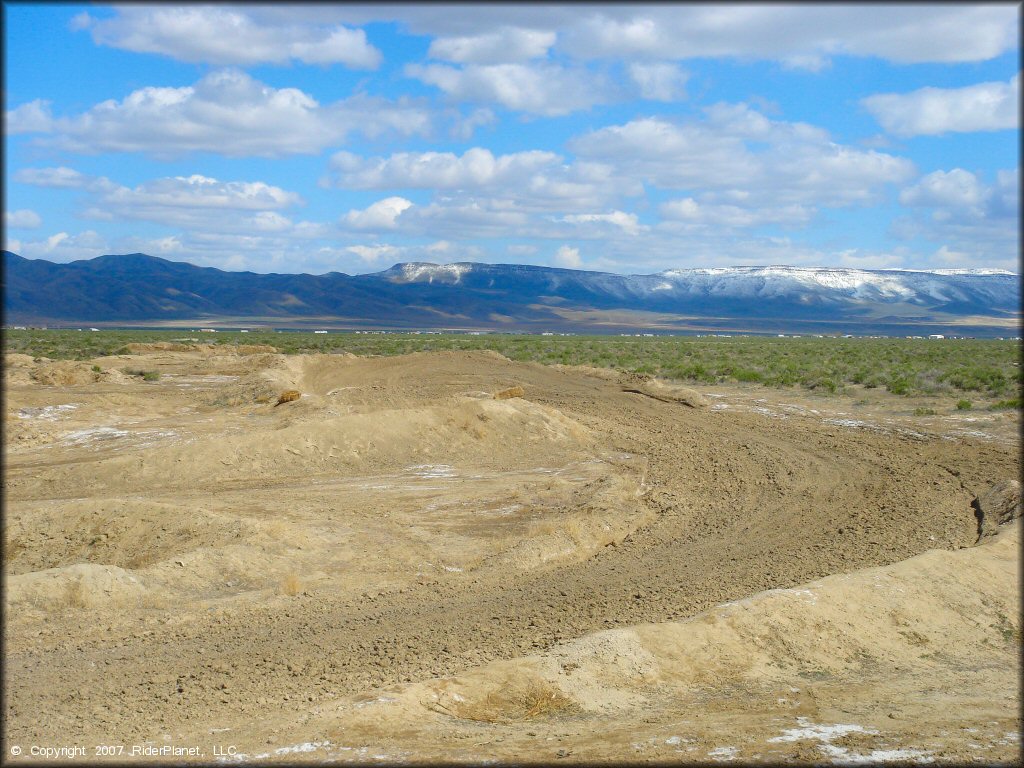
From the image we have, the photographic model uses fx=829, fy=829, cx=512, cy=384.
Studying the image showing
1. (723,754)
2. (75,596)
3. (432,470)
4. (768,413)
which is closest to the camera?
(723,754)

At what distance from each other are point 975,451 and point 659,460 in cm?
815

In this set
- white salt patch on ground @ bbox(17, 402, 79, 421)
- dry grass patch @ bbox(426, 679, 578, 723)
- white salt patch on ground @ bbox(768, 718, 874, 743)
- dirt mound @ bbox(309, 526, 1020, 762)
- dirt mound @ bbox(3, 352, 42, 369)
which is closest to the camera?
dirt mound @ bbox(309, 526, 1020, 762)

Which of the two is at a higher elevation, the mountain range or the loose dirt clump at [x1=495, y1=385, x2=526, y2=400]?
the mountain range

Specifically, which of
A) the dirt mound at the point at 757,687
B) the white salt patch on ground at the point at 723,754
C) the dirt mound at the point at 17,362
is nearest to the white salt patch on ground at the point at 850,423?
the dirt mound at the point at 757,687

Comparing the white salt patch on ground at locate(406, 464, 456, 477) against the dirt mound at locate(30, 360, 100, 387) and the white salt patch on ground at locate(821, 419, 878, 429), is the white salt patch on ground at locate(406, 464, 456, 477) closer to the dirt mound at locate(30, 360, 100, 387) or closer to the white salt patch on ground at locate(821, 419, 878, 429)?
the white salt patch on ground at locate(821, 419, 878, 429)

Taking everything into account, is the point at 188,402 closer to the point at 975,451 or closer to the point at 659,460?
the point at 659,460

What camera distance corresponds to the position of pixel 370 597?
37.2 feet

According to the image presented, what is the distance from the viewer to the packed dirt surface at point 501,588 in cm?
742

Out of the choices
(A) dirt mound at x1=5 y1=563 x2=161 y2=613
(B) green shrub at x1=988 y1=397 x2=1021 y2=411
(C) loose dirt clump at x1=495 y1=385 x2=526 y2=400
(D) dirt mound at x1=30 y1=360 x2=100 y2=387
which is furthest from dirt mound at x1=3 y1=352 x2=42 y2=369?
(B) green shrub at x1=988 y1=397 x2=1021 y2=411

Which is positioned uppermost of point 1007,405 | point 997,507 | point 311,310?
point 311,310

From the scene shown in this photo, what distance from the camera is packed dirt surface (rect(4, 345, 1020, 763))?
24.3ft

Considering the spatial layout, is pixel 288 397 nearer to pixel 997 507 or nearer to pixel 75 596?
pixel 75 596

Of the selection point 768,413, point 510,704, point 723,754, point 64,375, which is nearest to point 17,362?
point 64,375

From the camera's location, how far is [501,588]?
11875mm
